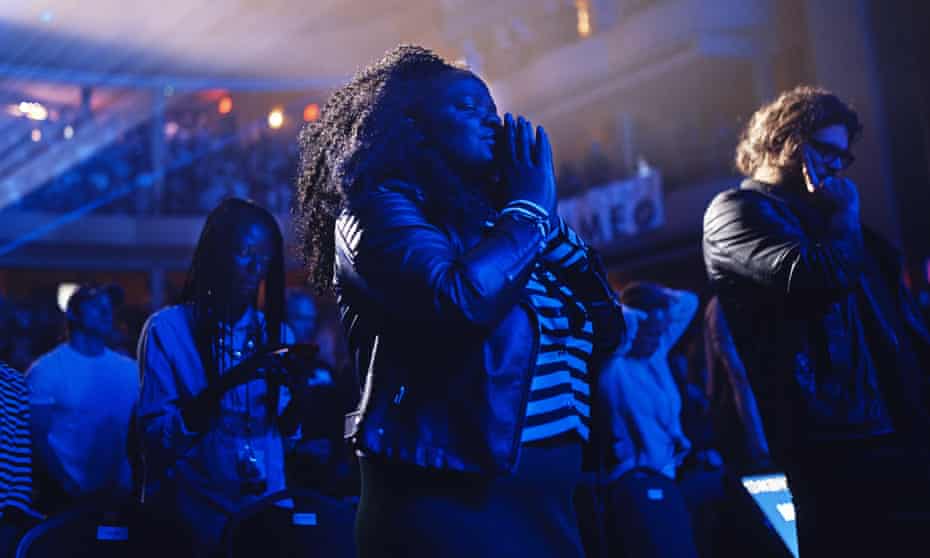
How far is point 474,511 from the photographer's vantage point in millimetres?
1354

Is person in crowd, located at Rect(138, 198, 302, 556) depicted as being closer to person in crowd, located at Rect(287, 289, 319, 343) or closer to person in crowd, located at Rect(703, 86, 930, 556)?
person in crowd, located at Rect(703, 86, 930, 556)

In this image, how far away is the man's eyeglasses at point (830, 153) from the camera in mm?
2225

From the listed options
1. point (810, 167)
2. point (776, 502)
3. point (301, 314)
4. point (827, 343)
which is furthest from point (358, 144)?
point (301, 314)

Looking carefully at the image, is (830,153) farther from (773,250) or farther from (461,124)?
(461,124)

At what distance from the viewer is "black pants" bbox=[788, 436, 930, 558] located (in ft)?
6.04

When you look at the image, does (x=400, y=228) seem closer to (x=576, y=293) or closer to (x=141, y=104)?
(x=576, y=293)

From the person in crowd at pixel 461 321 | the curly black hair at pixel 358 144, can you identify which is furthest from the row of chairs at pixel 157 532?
the person in crowd at pixel 461 321

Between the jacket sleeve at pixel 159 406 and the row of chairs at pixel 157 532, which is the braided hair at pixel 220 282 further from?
the row of chairs at pixel 157 532

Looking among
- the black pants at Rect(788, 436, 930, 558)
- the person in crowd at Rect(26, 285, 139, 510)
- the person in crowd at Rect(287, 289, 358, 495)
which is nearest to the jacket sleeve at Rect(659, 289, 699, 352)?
the person in crowd at Rect(287, 289, 358, 495)

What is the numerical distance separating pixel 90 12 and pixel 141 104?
6123 mm

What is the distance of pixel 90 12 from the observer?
15.0m

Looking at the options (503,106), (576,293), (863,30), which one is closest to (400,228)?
(576,293)

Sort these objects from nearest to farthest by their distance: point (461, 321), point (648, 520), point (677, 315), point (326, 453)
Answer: point (461, 321), point (648, 520), point (326, 453), point (677, 315)

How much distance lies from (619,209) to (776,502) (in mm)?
11857
